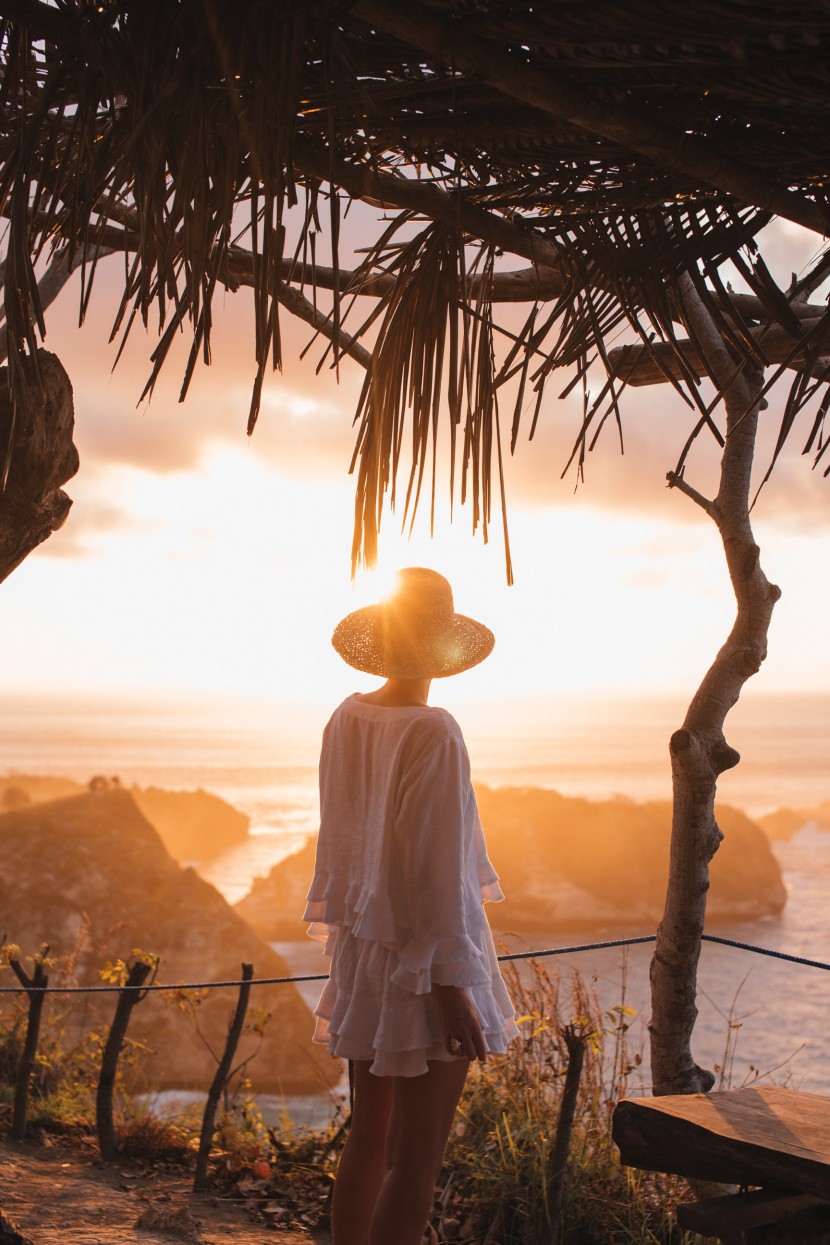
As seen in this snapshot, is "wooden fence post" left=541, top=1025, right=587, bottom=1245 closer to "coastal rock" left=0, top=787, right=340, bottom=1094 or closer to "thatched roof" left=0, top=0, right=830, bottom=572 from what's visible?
"thatched roof" left=0, top=0, right=830, bottom=572

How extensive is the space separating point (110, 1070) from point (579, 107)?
3.20 meters

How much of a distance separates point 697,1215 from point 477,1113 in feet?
6.01

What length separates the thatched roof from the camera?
47.9 inches

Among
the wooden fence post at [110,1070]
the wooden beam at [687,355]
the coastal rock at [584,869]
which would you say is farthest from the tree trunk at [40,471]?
the coastal rock at [584,869]

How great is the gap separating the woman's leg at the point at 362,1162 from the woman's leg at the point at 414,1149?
4.5 inches

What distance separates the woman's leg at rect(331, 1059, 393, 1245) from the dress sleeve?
285 mm

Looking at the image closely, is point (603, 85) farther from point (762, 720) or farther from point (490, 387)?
point (762, 720)

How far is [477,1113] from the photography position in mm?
3189

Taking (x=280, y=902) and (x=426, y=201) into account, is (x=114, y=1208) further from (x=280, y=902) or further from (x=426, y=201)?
(x=280, y=902)

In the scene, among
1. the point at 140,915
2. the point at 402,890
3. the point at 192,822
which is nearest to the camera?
the point at 402,890

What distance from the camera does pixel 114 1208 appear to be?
287 cm

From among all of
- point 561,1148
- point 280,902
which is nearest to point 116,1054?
point 561,1148

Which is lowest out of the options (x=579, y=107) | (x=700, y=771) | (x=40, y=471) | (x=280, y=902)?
(x=280, y=902)

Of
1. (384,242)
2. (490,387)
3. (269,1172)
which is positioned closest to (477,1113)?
(269,1172)
